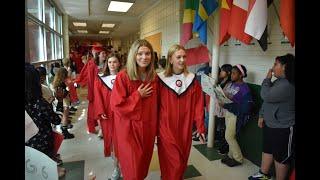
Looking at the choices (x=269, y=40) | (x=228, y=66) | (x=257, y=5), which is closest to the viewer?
(x=257, y=5)

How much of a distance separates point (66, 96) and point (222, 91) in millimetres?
2749

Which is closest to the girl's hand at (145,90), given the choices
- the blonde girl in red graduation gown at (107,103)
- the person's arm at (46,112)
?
the blonde girl in red graduation gown at (107,103)

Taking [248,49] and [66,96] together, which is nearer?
[248,49]

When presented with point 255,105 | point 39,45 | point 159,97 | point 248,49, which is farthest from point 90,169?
point 39,45

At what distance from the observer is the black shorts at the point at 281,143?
228 cm

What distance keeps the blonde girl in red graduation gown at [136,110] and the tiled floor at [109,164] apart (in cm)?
73

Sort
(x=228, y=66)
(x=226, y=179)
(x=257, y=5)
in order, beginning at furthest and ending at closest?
A: 1. (x=228, y=66)
2. (x=226, y=179)
3. (x=257, y=5)

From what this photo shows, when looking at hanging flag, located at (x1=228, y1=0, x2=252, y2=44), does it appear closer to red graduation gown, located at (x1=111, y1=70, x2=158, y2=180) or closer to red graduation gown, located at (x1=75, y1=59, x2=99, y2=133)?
red graduation gown, located at (x1=111, y1=70, x2=158, y2=180)

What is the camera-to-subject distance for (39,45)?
A: 554 centimetres

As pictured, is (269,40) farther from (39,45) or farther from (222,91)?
(39,45)

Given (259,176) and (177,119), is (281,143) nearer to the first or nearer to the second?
(259,176)

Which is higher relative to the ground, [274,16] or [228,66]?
[274,16]

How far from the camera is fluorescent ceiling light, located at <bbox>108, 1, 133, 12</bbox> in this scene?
24.1ft

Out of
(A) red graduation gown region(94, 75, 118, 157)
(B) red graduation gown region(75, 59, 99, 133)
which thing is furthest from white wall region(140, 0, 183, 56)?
(A) red graduation gown region(94, 75, 118, 157)
